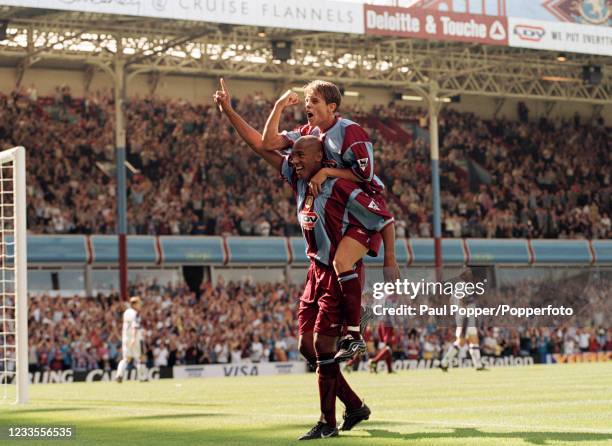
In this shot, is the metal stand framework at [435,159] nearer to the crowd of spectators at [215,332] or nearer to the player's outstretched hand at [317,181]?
the crowd of spectators at [215,332]

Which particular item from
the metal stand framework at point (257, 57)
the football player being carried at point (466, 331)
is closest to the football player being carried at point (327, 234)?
the football player being carried at point (466, 331)

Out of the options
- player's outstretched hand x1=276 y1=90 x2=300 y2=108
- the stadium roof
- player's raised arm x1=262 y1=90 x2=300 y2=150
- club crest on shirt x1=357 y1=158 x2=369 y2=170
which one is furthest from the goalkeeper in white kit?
club crest on shirt x1=357 y1=158 x2=369 y2=170

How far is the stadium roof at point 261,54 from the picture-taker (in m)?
35.0

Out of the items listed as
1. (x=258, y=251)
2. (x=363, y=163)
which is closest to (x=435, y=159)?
(x=258, y=251)

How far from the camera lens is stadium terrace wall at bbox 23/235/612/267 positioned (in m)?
39.3

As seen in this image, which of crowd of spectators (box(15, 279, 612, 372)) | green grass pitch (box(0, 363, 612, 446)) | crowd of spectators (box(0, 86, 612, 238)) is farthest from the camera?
crowd of spectators (box(0, 86, 612, 238))

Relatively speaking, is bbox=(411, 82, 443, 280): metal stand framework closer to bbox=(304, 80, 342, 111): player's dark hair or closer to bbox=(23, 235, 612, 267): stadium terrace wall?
bbox=(23, 235, 612, 267): stadium terrace wall

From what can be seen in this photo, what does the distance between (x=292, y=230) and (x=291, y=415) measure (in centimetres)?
3285

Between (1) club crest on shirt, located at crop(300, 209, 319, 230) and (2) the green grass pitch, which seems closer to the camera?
(2) the green grass pitch

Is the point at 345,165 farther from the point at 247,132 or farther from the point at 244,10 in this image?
the point at 244,10

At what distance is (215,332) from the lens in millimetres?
36062

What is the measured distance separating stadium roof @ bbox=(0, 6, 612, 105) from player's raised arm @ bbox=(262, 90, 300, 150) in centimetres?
2483

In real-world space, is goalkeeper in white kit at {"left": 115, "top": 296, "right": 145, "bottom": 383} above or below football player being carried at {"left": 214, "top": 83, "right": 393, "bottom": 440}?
below

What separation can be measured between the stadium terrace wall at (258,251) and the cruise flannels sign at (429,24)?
21.9 ft
